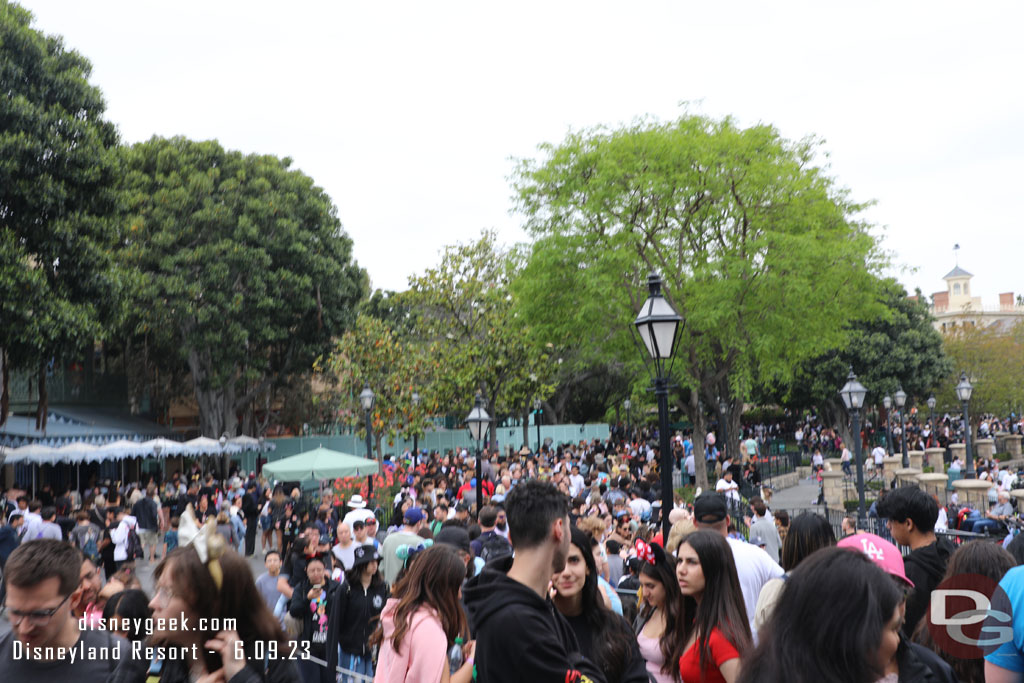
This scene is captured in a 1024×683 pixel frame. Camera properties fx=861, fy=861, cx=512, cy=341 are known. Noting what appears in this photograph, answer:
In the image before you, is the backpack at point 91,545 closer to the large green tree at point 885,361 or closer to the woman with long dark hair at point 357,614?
the woman with long dark hair at point 357,614

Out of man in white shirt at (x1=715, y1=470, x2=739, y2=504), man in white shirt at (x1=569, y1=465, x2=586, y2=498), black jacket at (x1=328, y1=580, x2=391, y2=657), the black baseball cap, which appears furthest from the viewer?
man in white shirt at (x1=569, y1=465, x2=586, y2=498)

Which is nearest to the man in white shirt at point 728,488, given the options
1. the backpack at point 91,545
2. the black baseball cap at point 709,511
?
the backpack at point 91,545

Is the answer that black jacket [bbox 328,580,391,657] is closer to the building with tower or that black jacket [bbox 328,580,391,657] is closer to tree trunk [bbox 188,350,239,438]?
tree trunk [bbox 188,350,239,438]

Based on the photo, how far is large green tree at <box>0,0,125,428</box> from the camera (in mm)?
20797

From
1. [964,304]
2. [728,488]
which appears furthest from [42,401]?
[964,304]

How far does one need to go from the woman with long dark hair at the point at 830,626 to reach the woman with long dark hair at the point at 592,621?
1159 millimetres

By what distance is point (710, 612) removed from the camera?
3699mm

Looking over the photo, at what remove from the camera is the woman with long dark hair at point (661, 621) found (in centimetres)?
394

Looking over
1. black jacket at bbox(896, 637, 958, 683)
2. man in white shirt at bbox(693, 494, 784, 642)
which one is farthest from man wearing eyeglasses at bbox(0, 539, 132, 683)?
man in white shirt at bbox(693, 494, 784, 642)

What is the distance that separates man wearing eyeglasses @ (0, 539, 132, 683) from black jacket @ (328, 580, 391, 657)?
11.2ft

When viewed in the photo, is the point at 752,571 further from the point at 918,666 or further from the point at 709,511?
the point at 918,666

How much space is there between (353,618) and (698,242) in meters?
22.7

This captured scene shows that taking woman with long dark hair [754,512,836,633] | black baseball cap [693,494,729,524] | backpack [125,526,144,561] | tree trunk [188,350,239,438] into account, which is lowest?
backpack [125,526,144,561]

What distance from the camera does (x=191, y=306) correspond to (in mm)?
32250
